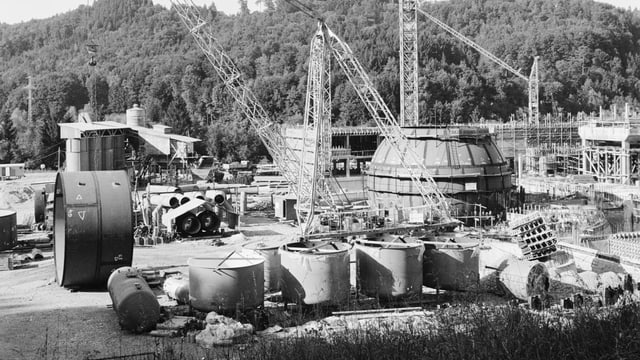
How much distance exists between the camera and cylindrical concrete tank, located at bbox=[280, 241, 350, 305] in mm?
19391

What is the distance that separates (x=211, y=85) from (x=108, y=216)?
103 metres

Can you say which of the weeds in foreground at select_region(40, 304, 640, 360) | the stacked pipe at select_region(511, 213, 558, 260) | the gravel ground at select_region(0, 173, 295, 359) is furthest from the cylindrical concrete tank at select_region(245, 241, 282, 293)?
the stacked pipe at select_region(511, 213, 558, 260)

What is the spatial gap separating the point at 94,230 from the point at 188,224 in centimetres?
1137

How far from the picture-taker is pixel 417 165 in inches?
1404

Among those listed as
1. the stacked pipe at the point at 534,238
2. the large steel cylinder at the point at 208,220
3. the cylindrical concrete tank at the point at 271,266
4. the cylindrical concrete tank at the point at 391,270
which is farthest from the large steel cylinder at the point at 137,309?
the large steel cylinder at the point at 208,220

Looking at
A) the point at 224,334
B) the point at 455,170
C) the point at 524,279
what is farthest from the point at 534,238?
the point at 224,334

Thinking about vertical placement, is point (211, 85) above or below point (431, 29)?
below

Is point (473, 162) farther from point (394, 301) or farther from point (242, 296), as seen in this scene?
point (242, 296)

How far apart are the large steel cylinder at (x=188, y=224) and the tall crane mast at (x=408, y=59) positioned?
38495 millimetres

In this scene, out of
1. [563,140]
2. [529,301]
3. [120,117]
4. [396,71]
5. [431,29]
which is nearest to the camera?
[529,301]

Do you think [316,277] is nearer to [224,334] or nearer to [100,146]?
[224,334]

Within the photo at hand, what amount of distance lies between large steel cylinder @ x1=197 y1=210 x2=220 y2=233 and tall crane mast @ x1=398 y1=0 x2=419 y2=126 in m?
37.7

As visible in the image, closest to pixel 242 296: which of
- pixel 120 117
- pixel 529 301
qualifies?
pixel 529 301

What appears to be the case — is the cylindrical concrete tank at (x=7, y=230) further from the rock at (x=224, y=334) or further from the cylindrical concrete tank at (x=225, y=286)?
the rock at (x=224, y=334)
